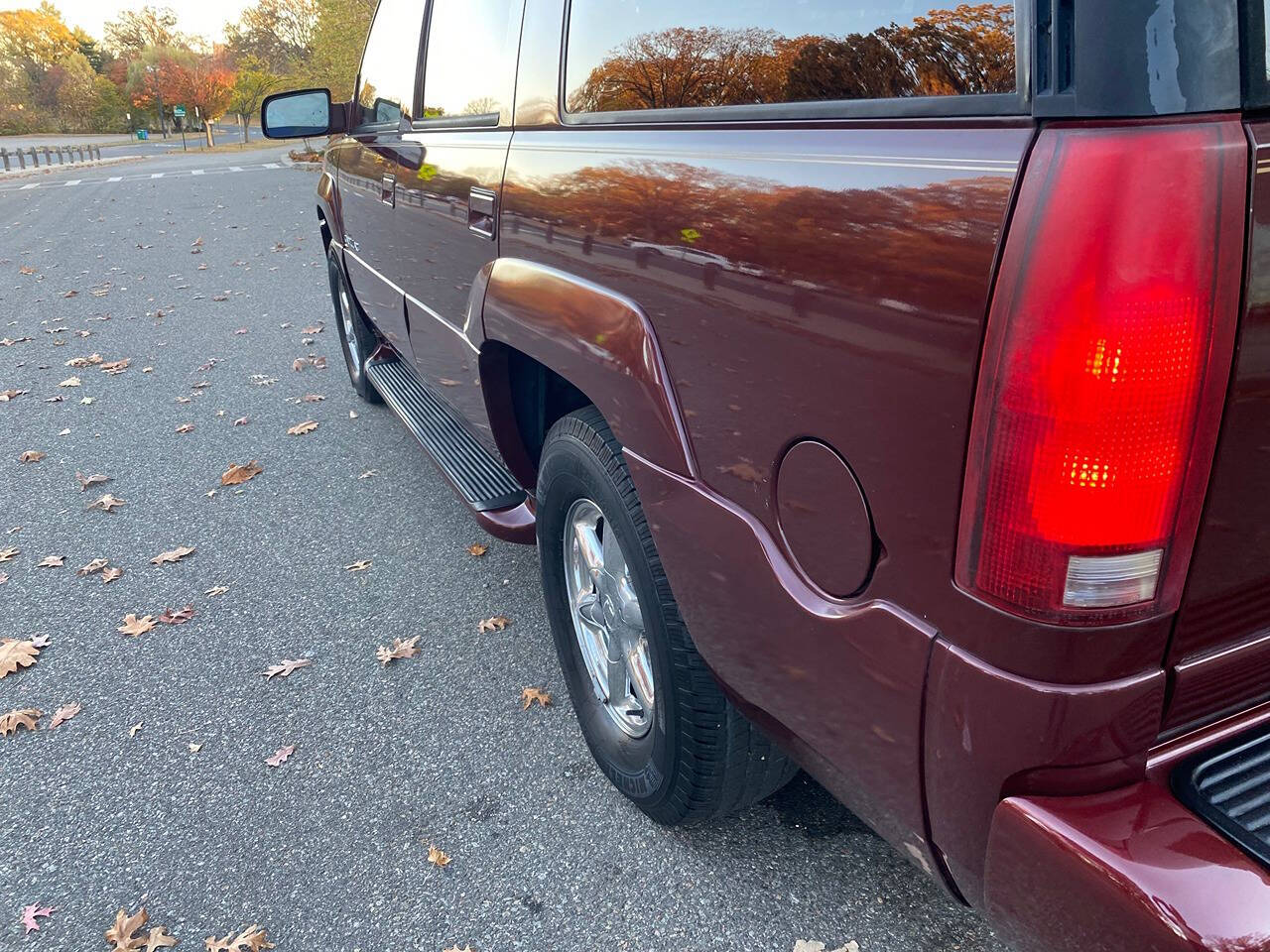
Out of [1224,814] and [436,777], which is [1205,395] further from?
[436,777]

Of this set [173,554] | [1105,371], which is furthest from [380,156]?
[1105,371]

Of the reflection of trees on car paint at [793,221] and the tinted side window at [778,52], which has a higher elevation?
the tinted side window at [778,52]

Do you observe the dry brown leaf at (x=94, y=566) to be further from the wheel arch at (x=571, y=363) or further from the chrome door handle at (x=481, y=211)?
the chrome door handle at (x=481, y=211)

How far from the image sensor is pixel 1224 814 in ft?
3.75

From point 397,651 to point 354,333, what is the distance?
2.63 m

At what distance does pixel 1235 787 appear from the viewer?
1186 millimetres

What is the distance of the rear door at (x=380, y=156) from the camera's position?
3361mm

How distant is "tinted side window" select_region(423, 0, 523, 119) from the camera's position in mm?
2432

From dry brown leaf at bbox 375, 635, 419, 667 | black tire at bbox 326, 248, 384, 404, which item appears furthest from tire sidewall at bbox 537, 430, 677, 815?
black tire at bbox 326, 248, 384, 404

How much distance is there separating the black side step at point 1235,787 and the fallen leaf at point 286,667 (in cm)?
258

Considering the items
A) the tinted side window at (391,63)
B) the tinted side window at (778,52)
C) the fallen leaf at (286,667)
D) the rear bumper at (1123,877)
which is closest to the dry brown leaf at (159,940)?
the fallen leaf at (286,667)

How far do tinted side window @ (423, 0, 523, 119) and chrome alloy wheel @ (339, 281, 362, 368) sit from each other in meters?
2.18

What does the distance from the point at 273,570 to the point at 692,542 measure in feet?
8.23

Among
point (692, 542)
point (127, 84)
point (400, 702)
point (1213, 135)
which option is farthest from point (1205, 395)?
point (127, 84)
